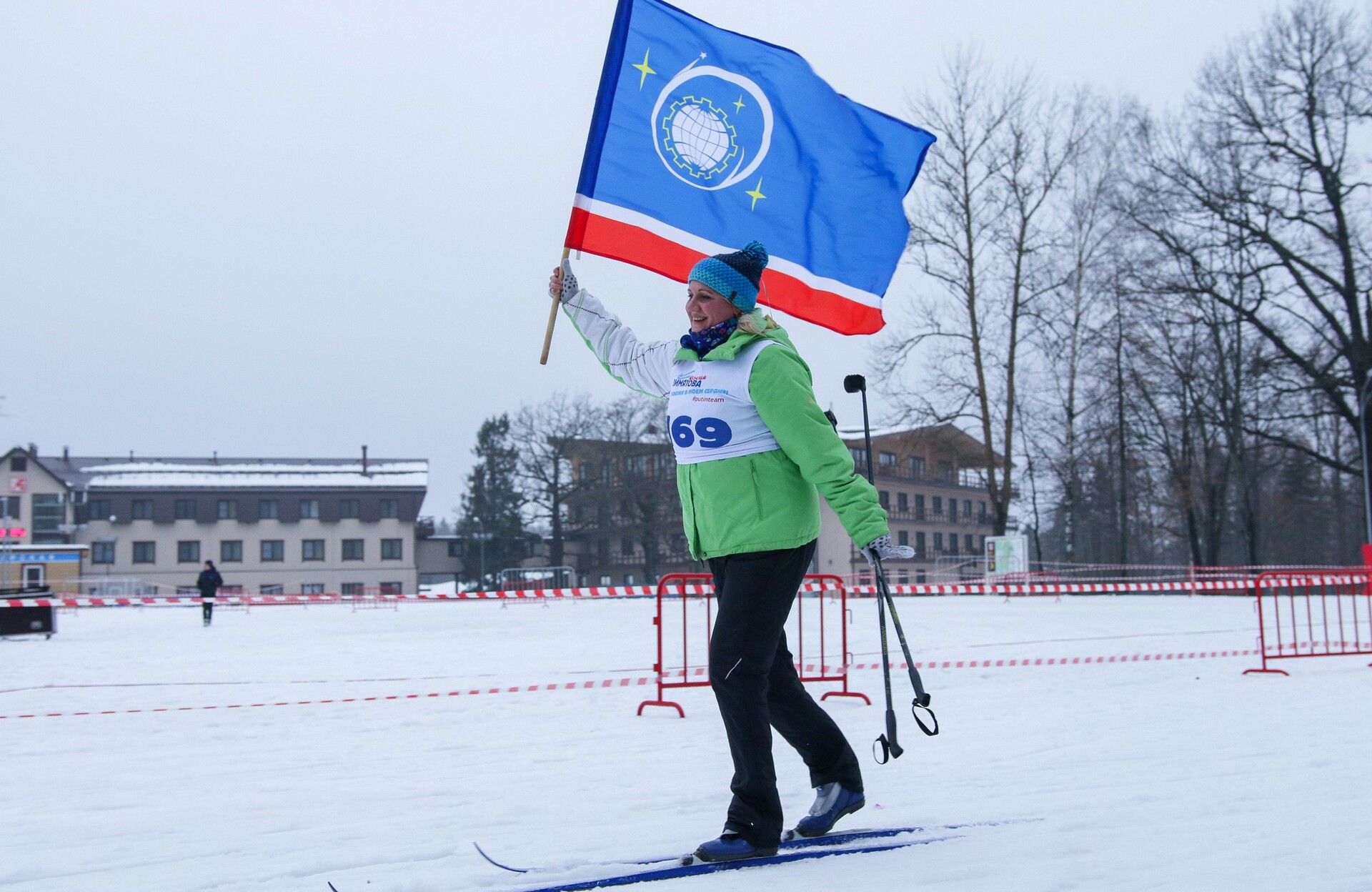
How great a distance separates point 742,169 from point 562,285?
1809mm

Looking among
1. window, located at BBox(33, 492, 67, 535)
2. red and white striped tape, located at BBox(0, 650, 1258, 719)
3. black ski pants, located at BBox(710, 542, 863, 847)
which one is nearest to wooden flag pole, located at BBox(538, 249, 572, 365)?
black ski pants, located at BBox(710, 542, 863, 847)

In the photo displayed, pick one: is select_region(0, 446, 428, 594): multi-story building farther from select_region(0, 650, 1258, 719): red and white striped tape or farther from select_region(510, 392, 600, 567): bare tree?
select_region(0, 650, 1258, 719): red and white striped tape

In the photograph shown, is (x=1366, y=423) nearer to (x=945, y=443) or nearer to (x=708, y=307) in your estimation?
(x=945, y=443)

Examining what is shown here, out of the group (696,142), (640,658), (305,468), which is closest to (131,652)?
(640,658)

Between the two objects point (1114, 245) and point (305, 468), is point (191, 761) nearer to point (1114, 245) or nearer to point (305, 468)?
point (1114, 245)

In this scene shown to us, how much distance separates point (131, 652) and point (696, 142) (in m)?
12.7

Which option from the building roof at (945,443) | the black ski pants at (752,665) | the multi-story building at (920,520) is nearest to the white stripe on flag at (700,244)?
the black ski pants at (752,665)

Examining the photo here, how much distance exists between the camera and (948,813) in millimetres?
4293

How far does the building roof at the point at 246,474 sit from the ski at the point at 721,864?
66.6 metres

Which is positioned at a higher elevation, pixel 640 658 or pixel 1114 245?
pixel 1114 245

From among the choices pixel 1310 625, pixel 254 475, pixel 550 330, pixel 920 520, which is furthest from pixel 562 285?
pixel 920 520

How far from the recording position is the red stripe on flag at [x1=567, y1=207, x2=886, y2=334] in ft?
17.4

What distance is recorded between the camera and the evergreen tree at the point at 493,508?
216 feet

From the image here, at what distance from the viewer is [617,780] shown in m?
5.22
